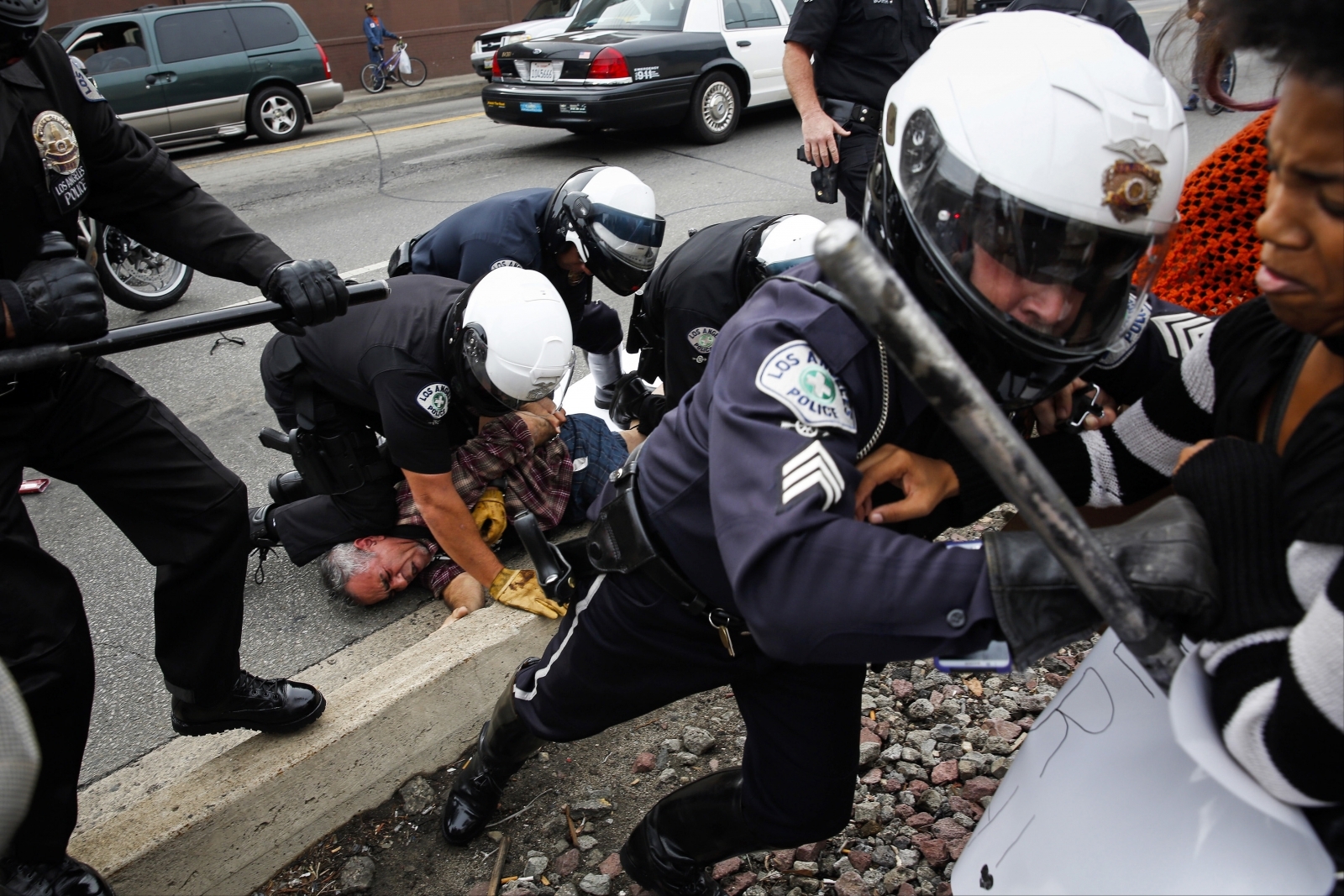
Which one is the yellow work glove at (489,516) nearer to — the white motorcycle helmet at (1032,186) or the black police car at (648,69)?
the white motorcycle helmet at (1032,186)

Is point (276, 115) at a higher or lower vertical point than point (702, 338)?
lower

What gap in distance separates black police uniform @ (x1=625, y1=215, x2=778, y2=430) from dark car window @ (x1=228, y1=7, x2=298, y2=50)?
11.0m

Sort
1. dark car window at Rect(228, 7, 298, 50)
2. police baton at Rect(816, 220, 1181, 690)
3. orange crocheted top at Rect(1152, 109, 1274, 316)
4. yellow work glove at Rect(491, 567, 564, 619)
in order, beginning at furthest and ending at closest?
dark car window at Rect(228, 7, 298, 50), yellow work glove at Rect(491, 567, 564, 619), orange crocheted top at Rect(1152, 109, 1274, 316), police baton at Rect(816, 220, 1181, 690)

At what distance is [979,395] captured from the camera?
976 mm

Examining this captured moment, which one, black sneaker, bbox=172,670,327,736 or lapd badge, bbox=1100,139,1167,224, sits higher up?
lapd badge, bbox=1100,139,1167,224

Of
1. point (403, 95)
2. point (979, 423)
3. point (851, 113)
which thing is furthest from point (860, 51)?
point (403, 95)

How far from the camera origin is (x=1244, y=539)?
1.12 m

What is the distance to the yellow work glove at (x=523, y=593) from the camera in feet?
9.64

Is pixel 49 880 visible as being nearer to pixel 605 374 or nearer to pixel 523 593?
pixel 523 593

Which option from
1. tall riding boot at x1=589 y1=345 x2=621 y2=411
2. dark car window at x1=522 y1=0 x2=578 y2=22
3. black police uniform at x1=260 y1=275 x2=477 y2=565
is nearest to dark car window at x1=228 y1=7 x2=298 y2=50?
dark car window at x1=522 y1=0 x2=578 y2=22

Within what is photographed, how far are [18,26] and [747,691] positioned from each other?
1.94 meters

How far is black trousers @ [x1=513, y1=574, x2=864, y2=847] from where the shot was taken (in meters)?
1.86

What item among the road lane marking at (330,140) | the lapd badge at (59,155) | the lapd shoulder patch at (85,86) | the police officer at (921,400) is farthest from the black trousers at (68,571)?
the road lane marking at (330,140)

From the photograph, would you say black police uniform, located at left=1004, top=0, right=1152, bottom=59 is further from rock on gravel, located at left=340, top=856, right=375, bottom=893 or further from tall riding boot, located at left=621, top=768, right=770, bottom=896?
rock on gravel, located at left=340, top=856, right=375, bottom=893
